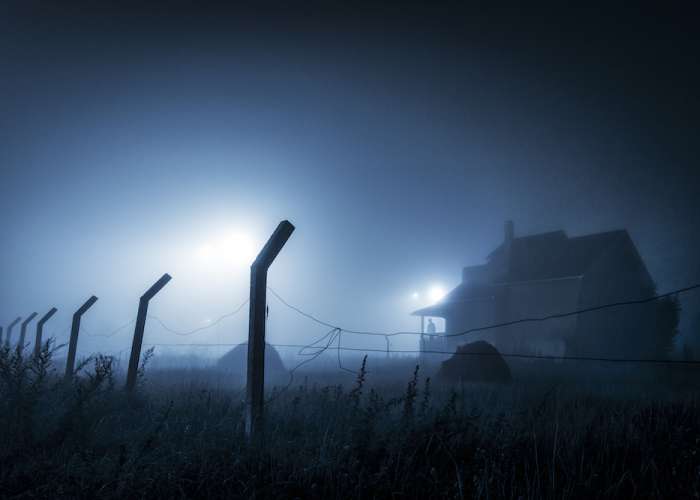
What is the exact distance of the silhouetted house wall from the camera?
65.2ft

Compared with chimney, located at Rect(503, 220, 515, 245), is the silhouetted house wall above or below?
below

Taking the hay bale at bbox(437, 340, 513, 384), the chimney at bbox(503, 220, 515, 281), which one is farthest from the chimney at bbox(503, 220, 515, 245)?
the hay bale at bbox(437, 340, 513, 384)

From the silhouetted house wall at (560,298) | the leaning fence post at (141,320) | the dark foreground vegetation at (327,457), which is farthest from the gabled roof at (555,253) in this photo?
the leaning fence post at (141,320)

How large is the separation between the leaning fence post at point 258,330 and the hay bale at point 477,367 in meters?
8.85

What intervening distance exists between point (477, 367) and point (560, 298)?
14025 mm

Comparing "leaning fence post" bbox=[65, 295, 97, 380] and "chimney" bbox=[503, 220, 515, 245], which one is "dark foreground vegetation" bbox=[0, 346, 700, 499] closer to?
"leaning fence post" bbox=[65, 295, 97, 380]

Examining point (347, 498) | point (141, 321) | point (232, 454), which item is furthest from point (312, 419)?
point (141, 321)

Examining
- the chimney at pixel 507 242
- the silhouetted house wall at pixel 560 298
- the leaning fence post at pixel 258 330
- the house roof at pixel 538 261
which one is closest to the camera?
the leaning fence post at pixel 258 330

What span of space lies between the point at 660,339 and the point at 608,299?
3.74 metres

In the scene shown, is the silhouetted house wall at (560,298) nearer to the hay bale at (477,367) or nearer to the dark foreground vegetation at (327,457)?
the hay bale at (477,367)

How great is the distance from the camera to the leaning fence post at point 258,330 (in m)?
4.06

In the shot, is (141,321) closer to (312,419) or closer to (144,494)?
(312,419)

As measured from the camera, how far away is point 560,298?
76.3 feet

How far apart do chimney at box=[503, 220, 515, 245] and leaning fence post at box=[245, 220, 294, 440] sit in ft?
104
